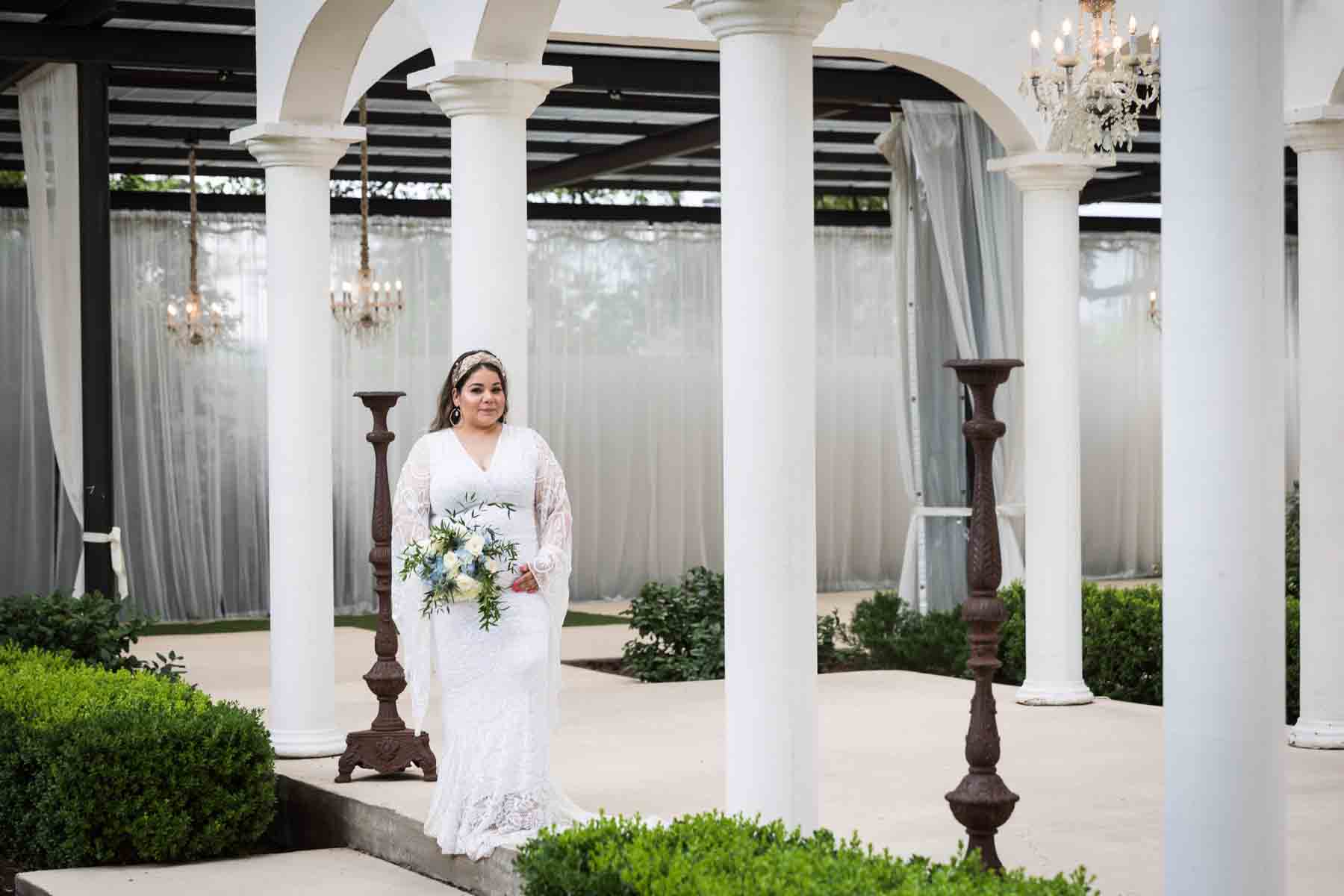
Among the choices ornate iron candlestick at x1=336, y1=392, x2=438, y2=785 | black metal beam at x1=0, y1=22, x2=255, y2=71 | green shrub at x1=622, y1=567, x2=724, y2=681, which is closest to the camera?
ornate iron candlestick at x1=336, y1=392, x2=438, y2=785

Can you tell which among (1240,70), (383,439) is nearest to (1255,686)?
(1240,70)

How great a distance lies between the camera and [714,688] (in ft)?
36.6

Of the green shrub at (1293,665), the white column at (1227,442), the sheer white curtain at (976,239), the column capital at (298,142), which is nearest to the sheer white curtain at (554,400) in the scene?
the sheer white curtain at (976,239)

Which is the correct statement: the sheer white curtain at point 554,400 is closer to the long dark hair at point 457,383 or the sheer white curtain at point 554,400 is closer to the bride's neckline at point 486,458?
the long dark hair at point 457,383

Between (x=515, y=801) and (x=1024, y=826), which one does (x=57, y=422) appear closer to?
(x=515, y=801)

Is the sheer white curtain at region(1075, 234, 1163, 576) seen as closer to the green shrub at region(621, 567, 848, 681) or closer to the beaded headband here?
the green shrub at region(621, 567, 848, 681)

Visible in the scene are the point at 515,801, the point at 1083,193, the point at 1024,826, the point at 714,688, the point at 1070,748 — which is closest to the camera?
the point at 515,801

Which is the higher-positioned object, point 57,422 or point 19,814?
point 57,422

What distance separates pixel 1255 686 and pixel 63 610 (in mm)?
7771

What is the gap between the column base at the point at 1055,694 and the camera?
33.0 feet

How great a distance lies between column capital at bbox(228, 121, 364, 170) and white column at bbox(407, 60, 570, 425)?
70.1 inches

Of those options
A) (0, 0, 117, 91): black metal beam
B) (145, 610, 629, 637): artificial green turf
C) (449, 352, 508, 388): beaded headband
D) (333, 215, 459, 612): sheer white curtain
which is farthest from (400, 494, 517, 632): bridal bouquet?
(333, 215, 459, 612): sheer white curtain

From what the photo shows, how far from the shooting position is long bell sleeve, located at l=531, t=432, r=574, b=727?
6.41 metres

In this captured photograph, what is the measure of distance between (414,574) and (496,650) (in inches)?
15.4
